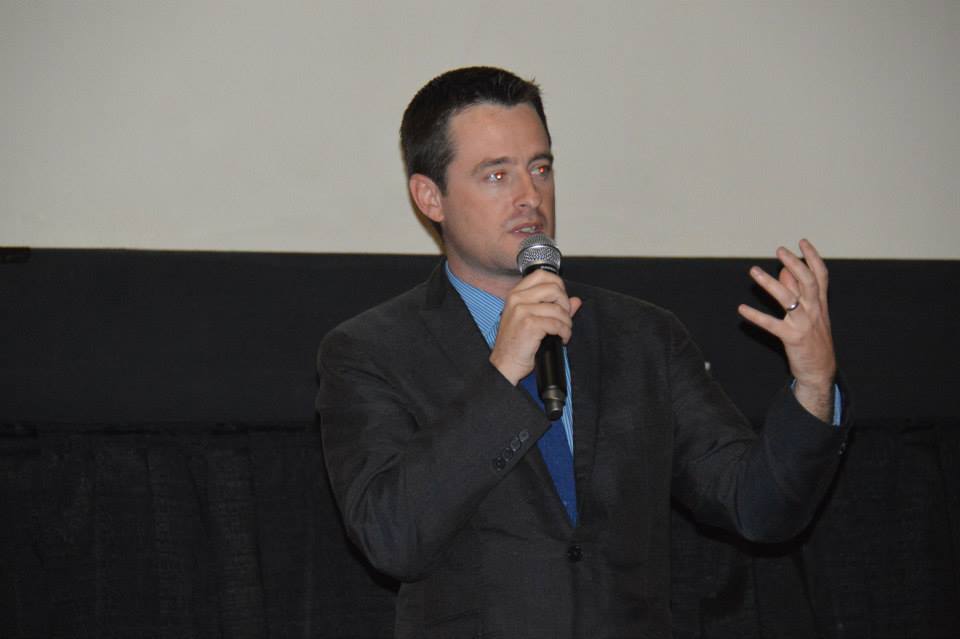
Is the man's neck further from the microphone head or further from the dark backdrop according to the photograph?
the dark backdrop

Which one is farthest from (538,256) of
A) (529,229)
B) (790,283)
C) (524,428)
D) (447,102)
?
(447,102)

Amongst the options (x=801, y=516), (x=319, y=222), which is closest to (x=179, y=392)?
(x=319, y=222)

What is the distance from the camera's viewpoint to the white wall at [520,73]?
2.56 m

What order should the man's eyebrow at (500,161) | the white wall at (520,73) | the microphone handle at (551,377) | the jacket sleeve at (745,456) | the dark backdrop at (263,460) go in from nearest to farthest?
the microphone handle at (551,377), the jacket sleeve at (745,456), the man's eyebrow at (500,161), the dark backdrop at (263,460), the white wall at (520,73)

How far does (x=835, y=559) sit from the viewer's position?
286 cm

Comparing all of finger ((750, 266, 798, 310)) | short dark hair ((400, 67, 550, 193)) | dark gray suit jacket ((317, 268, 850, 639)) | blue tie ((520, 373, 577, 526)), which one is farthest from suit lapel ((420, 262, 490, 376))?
finger ((750, 266, 798, 310))

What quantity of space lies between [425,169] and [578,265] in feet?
2.21

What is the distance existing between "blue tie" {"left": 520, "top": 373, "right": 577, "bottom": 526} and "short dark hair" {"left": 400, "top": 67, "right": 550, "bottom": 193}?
57 centimetres

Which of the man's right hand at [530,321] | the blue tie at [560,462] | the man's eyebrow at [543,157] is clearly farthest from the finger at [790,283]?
the man's eyebrow at [543,157]

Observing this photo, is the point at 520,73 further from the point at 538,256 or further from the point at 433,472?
the point at 433,472

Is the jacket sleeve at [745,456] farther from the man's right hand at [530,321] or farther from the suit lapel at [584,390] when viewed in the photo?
the man's right hand at [530,321]

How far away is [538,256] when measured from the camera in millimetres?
1871

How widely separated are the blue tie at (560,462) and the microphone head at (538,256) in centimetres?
19

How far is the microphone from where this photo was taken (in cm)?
158
